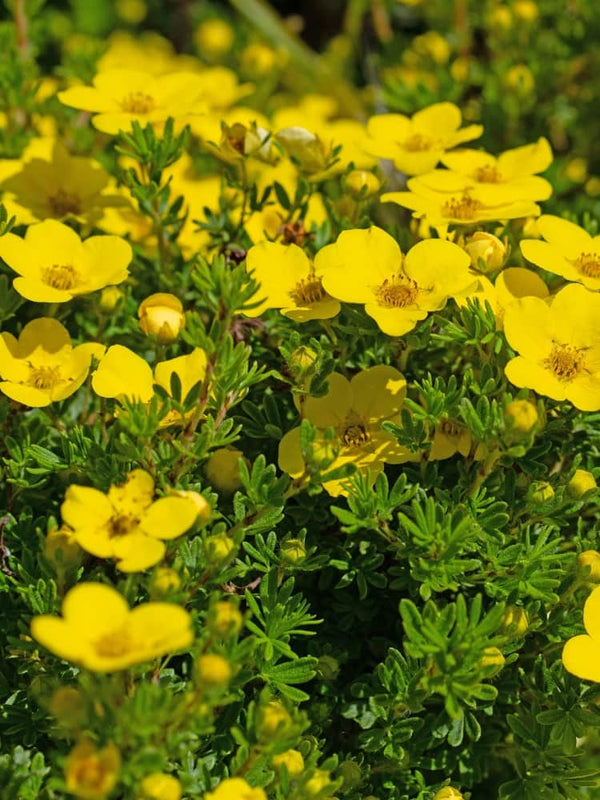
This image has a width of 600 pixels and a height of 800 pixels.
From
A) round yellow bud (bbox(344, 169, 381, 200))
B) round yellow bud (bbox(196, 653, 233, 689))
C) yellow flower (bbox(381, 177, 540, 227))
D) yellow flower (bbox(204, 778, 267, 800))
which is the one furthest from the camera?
round yellow bud (bbox(344, 169, 381, 200))

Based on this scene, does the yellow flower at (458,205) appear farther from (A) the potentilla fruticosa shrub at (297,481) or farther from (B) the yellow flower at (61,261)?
(B) the yellow flower at (61,261)

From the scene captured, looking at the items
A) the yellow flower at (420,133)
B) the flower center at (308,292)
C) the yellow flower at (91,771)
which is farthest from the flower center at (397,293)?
the yellow flower at (91,771)

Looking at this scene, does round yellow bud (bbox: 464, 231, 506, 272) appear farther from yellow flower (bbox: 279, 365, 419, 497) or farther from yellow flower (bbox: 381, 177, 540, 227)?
yellow flower (bbox: 279, 365, 419, 497)

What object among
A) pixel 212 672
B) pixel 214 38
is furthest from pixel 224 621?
pixel 214 38

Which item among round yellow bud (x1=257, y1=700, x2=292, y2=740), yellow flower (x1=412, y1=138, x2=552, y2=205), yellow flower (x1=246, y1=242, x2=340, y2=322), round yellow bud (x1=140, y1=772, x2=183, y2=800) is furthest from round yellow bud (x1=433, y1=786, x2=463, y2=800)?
yellow flower (x1=412, y1=138, x2=552, y2=205)

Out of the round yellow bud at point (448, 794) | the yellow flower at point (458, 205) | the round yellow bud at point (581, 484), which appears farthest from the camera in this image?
the yellow flower at point (458, 205)

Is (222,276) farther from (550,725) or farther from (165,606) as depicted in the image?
(550,725)

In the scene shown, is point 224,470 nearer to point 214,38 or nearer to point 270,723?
point 270,723
